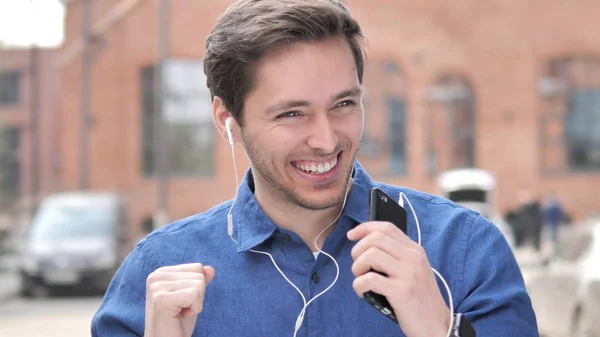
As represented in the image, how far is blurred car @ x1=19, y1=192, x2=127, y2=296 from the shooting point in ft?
66.1

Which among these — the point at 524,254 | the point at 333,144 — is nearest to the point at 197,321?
the point at 333,144

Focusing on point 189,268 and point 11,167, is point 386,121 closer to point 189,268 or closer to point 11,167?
point 11,167

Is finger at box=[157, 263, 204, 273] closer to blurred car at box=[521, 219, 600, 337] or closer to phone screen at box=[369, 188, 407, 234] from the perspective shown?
phone screen at box=[369, 188, 407, 234]

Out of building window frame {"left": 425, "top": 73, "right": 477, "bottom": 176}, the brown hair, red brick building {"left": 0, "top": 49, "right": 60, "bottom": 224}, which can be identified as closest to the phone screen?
the brown hair

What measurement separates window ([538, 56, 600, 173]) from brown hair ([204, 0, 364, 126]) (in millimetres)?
43761

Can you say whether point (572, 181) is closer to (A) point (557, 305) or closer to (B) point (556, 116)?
(B) point (556, 116)

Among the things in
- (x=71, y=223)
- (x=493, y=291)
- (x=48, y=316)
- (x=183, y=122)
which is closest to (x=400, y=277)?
(x=493, y=291)

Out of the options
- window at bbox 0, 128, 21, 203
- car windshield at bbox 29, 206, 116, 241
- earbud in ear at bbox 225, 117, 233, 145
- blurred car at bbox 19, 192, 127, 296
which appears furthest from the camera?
window at bbox 0, 128, 21, 203

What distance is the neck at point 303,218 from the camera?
2.46 m

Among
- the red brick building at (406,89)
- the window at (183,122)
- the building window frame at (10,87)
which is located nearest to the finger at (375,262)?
the red brick building at (406,89)

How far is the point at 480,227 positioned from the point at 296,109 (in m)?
0.51

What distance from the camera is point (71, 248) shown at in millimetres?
20281

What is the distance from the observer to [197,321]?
240 cm

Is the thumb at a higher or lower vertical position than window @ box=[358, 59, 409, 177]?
higher
